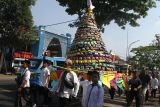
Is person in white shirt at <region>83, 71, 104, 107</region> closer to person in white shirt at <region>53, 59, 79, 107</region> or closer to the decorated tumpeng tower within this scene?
person in white shirt at <region>53, 59, 79, 107</region>

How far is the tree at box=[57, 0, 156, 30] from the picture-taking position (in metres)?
26.4

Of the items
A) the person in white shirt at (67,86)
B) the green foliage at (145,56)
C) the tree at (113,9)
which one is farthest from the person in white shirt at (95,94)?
the green foliage at (145,56)

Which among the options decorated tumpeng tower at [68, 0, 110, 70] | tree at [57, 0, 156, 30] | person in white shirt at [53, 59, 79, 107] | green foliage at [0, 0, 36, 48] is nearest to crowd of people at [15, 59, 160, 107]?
person in white shirt at [53, 59, 79, 107]

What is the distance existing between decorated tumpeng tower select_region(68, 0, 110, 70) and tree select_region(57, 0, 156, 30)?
977 centimetres

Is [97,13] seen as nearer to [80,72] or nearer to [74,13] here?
[74,13]

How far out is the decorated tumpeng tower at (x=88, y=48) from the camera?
16000 millimetres

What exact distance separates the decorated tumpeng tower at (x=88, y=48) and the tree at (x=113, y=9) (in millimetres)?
9771

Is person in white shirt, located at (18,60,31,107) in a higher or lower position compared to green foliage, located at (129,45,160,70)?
lower

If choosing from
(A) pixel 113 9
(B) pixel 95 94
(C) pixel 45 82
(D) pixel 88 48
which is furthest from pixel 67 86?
(A) pixel 113 9

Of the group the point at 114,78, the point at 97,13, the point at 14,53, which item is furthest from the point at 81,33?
the point at 14,53

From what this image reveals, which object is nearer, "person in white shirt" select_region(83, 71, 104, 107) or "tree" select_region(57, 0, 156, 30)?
"person in white shirt" select_region(83, 71, 104, 107)

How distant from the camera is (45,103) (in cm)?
1497

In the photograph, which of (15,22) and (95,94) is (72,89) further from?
(15,22)

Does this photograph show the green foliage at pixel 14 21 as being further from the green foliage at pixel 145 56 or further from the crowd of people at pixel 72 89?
the crowd of people at pixel 72 89
